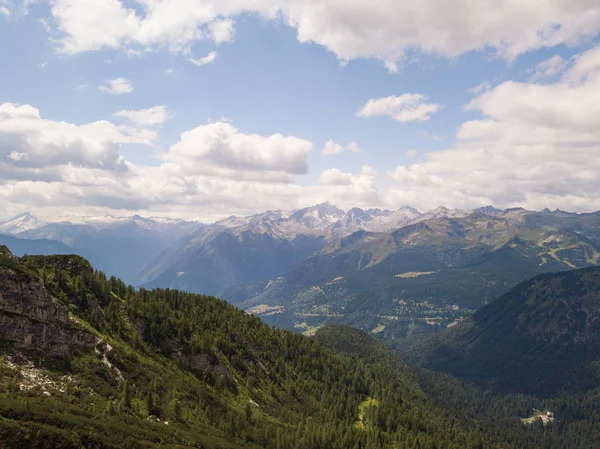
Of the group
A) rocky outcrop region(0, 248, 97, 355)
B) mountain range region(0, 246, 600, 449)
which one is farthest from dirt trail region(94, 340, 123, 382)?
rocky outcrop region(0, 248, 97, 355)

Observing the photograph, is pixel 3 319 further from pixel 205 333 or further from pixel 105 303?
pixel 205 333

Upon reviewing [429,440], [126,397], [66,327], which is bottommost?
[429,440]

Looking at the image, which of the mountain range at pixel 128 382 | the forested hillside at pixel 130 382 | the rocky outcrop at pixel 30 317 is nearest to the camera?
the forested hillside at pixel 130 382

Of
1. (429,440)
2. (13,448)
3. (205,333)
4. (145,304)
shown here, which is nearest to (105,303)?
(145,304)

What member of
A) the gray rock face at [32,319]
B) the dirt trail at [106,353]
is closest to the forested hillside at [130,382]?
the gray rock face at [32,319]

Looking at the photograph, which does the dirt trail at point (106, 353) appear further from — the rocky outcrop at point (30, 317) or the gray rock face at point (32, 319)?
the gray rock face at point (32, 319)

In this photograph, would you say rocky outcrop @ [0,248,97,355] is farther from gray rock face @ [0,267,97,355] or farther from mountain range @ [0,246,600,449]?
mountain range @ [0,246,600,449]

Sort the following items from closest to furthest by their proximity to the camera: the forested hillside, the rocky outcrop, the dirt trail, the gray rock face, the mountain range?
the forested hillside → the mountain range → the gray rock face → the rocky outcrop → the dirt trail
